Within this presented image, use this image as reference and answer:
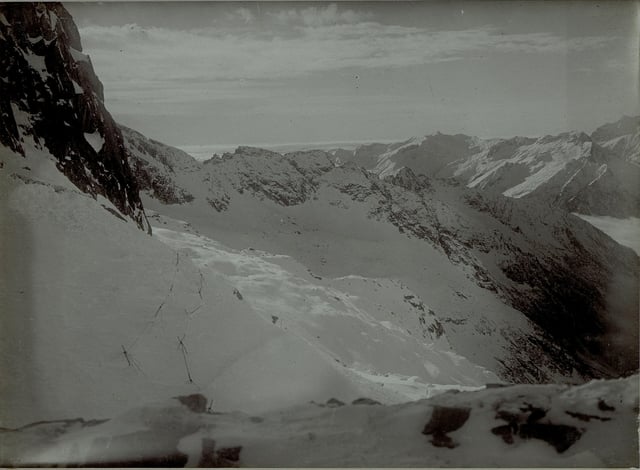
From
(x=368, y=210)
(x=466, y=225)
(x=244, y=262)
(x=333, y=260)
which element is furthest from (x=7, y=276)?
(x=466, y=225)

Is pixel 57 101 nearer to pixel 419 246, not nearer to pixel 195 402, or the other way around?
pixel 195 402

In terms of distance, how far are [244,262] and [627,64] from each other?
1755cm

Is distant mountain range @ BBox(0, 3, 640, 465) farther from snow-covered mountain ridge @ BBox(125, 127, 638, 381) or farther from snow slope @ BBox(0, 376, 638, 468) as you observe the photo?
snow-covered mountain ridge @ BBox(125, 127, 638, 381)

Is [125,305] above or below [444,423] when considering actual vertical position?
above

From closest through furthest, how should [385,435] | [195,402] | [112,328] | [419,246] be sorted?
[385,435]
[195,402]
[112,328]
[419,246]

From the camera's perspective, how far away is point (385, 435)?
7230 millimetres

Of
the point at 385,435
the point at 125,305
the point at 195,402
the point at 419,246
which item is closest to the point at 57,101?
the point at 125,305

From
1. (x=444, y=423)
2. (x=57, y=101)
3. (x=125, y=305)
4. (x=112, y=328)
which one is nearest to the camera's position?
(x=444, y=423)

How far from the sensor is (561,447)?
22.8 feet

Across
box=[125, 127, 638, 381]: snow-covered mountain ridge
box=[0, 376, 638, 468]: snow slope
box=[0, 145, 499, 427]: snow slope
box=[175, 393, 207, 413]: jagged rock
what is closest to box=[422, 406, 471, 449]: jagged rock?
box=[0, 376, 638, 468]: snow slope

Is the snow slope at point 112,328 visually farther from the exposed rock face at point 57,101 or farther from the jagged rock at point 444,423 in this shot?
the jagged rock at point 444,423

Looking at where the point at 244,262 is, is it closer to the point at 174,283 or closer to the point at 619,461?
the point at 174,283

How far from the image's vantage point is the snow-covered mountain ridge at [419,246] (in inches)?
2493

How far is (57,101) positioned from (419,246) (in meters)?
67.7
